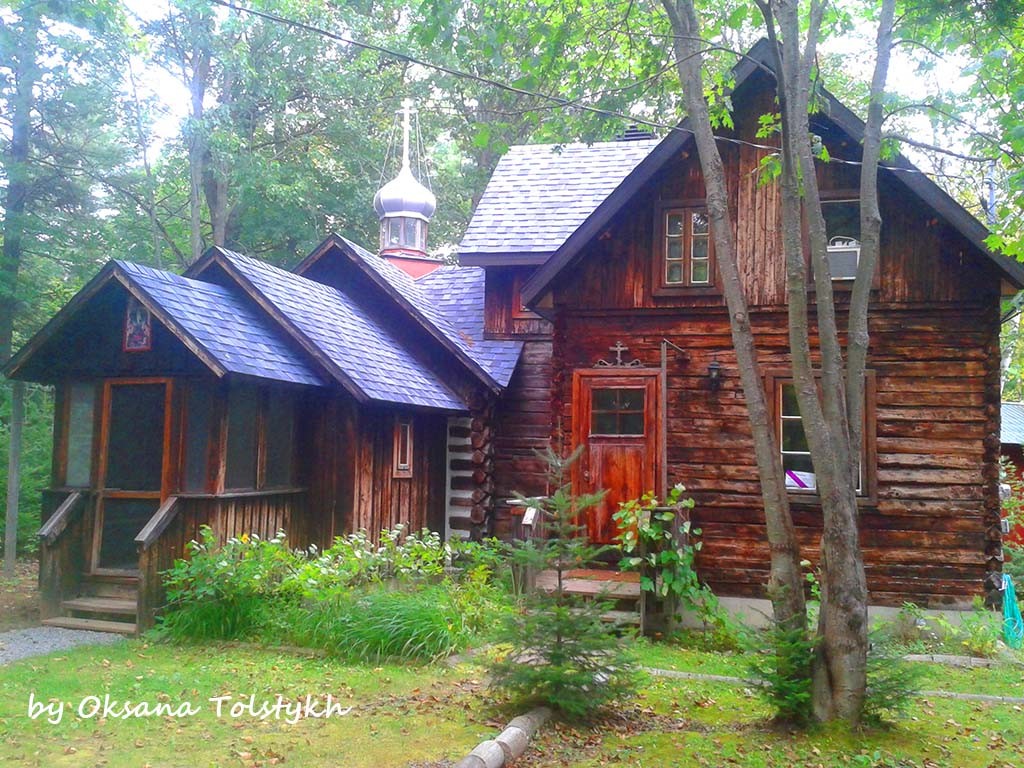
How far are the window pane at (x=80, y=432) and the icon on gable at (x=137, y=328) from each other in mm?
918

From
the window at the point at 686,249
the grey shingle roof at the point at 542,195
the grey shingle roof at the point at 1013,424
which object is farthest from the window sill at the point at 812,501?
the grey shingle roof at the point at 1013,424

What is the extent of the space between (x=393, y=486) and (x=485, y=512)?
194cm

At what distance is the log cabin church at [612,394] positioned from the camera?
34.2 ft

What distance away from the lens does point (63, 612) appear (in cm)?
1040

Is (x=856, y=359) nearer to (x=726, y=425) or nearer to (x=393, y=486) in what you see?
(x=726, y=425)

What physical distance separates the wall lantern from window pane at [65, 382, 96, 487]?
305 inches

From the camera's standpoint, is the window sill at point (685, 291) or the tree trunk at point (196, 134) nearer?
the window sill at point (685, 291)

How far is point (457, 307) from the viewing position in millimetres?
16375

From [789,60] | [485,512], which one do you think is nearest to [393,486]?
[485,512]

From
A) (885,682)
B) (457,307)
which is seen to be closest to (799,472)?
(885,682)

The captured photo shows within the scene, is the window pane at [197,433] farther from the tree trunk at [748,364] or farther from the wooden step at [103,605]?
the tree trunk at [748,364]

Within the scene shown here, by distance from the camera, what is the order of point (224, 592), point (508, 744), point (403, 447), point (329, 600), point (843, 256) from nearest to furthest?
point (508, 744), point (329, 600), point (224, 592), point (843, 256), point (403, 447)

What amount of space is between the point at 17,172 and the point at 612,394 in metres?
10.8

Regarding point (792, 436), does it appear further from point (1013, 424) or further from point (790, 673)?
point (1013, 424)
